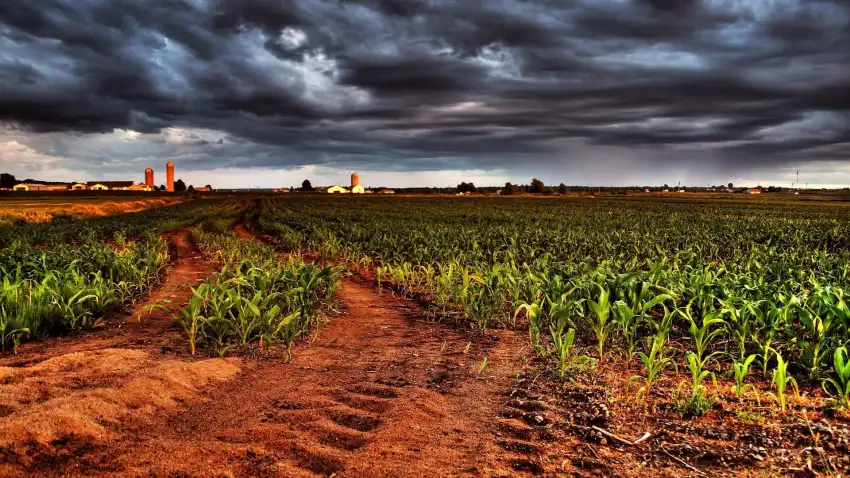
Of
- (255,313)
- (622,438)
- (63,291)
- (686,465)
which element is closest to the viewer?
(686,465)

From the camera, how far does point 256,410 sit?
12.8ft

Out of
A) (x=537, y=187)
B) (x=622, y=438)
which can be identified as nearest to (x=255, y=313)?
(x=622, y=438)

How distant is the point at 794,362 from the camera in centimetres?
480

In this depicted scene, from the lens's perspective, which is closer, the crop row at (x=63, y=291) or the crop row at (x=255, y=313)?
the crop row at (x=255, y=313)

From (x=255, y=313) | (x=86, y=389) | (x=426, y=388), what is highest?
(x=255, y=313)

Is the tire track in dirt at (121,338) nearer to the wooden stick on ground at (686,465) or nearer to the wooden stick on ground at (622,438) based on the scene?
the wooden stick on ground at (622,438)

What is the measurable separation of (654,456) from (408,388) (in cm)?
214

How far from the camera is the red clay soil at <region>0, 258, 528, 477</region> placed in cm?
301

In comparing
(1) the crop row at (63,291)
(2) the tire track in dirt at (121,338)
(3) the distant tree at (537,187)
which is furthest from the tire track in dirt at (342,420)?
(3) the distant tree at (537,187)

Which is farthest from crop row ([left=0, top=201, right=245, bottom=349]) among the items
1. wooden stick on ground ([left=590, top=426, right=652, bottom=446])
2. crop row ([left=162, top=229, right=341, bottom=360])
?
wooden stick on ground ([left=590, top=426, right=652, bottom=446])

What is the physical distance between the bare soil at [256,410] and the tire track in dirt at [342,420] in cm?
1

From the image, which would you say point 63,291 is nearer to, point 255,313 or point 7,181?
point 255,313

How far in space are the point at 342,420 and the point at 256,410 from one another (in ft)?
2.43

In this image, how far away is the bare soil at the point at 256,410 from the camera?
302 cm
